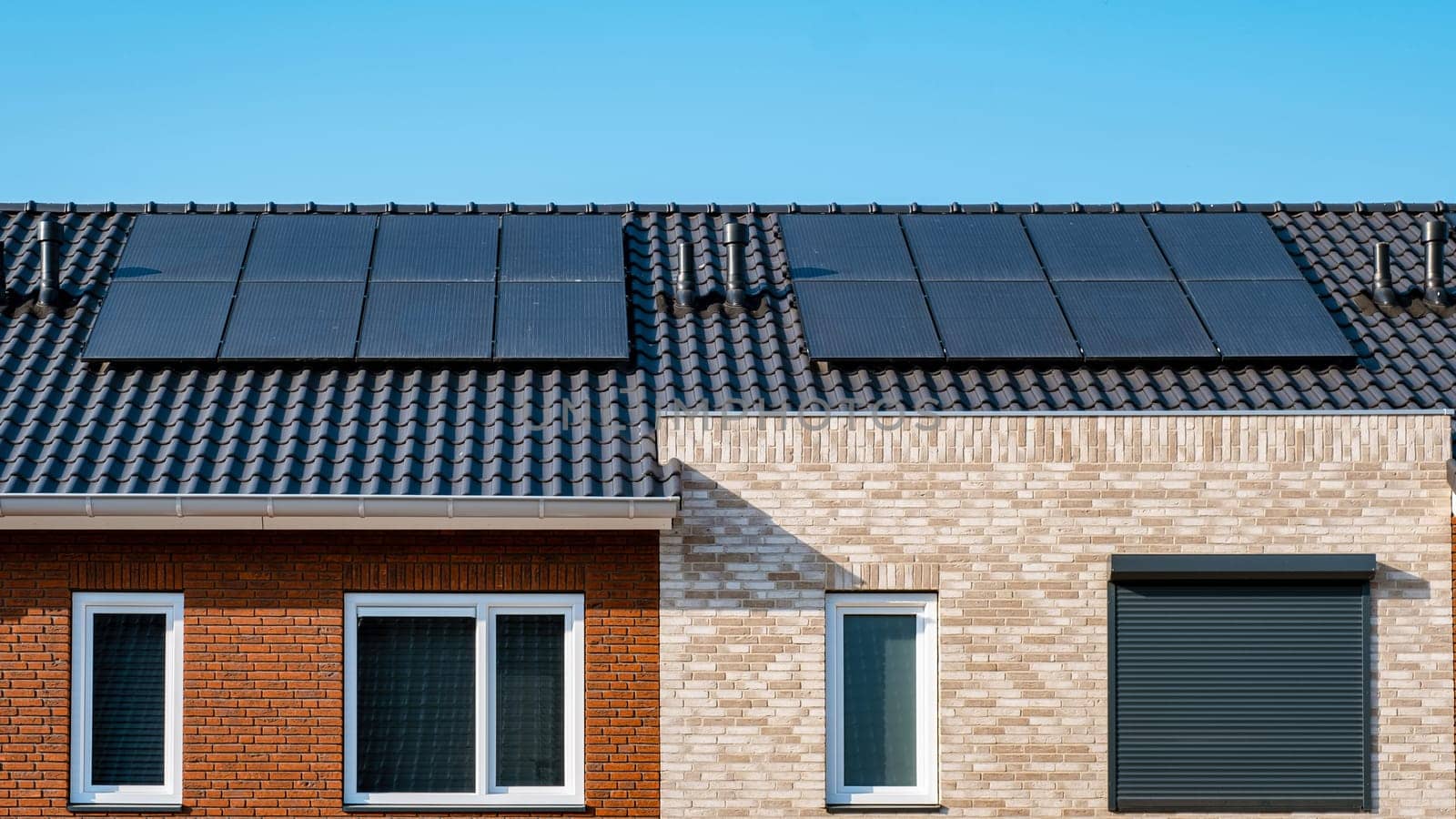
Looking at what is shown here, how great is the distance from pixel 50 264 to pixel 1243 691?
10.4 metres

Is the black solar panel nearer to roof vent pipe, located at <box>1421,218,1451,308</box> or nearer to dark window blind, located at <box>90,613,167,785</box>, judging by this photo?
dark window blind, located at <box>90,613,167,785</box>

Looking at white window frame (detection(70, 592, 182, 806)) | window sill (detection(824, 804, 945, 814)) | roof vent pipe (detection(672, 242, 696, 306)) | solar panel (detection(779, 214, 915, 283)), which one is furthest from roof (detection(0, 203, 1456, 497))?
window sill (detection(824, 804, 945, 814))

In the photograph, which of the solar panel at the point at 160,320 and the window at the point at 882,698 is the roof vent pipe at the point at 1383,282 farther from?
the solar panel at the point at 160,320

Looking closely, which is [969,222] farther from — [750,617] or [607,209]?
[750,617]

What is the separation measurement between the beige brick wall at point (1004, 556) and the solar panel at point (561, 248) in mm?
2988

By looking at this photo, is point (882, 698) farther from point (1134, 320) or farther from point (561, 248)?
point (561, 248)

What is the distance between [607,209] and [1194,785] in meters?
7.81

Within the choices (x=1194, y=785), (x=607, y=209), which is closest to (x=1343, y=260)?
(x=1194, y=785)

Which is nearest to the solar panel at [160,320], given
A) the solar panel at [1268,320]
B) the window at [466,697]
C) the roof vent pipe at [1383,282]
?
the window at [466,697]

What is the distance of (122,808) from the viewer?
10.4 metres

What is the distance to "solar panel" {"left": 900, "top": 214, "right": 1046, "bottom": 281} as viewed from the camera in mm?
13180

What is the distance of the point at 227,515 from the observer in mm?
10023

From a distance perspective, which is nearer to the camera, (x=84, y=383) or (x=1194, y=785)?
(x=1194, y=785)

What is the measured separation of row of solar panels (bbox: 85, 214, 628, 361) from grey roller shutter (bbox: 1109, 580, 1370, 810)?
15.1 feet
